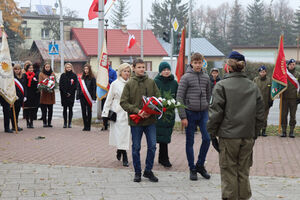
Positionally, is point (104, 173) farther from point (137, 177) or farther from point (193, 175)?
point (193, 175)

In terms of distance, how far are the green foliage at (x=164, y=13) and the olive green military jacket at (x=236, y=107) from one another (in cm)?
7622

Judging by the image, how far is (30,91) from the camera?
43.9ft

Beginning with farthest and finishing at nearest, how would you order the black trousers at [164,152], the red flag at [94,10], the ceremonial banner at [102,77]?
the red flag at [94,10] → the ceremonial banner at [102,77] → the black trousers at [164,152]

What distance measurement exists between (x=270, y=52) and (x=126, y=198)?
51.4 metres

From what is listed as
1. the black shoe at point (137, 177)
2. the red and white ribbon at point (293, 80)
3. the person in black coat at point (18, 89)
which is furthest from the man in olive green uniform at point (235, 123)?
the person in black coat at point (18, 89)

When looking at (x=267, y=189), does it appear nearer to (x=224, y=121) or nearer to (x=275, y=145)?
(x=224, y=121)

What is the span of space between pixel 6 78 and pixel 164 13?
233 feet

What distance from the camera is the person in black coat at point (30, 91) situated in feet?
42.9

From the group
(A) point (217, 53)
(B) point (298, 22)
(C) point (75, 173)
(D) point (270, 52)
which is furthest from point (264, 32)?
(C) point (75, 173)

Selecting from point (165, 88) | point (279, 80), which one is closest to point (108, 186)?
point (165, 88)

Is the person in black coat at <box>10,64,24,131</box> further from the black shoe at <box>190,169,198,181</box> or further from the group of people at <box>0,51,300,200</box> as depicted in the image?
the black shoe at <box>190,169,198,181</box>

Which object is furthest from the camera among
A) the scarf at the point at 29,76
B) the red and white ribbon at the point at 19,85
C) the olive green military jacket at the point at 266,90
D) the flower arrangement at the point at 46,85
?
the scarf at the point at 29,76

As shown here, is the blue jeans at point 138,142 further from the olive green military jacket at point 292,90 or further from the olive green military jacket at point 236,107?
the olive green military jacket at point 292,90

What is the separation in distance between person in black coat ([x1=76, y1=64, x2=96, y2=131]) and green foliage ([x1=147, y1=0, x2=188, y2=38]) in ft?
225
